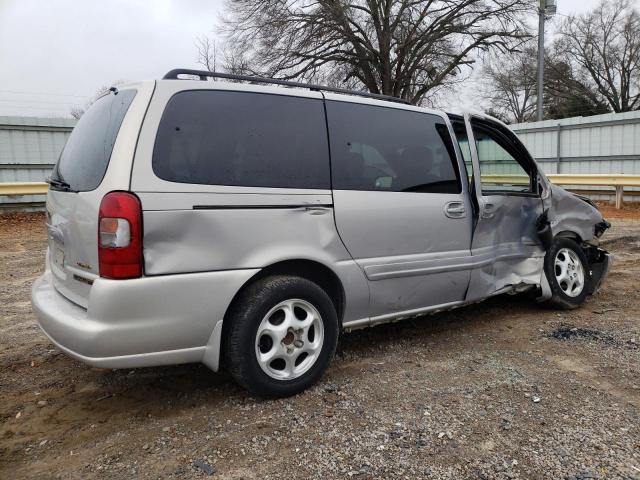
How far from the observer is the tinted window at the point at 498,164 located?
429 centimetres

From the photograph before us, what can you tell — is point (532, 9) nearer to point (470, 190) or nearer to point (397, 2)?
point (397, 2)

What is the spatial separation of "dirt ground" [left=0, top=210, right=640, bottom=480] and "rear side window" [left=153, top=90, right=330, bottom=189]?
1285 mm

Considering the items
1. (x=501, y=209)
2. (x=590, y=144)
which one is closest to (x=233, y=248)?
(x=501, y=209)

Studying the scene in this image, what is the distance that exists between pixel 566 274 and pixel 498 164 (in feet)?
3.90

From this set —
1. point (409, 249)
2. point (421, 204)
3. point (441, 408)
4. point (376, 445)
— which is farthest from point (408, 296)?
point (376, 445)

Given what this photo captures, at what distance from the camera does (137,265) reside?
→ 8.39 ft

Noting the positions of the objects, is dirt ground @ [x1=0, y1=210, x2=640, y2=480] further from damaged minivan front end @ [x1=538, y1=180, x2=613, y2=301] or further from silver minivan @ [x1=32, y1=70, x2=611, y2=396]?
damaged minivan front end @ [x1=538, y1=180, x2=613, y2=301]

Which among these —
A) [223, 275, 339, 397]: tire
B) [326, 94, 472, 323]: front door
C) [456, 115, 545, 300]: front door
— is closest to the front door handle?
[326, 94, 472, 323]: front door

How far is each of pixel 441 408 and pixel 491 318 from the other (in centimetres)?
196

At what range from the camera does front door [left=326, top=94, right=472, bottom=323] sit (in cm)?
334

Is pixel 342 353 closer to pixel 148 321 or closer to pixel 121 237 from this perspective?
pixel 148 321

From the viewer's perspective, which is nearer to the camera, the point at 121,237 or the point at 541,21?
the point at 121,237

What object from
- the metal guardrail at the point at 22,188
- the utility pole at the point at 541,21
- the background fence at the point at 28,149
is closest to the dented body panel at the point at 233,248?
the metal guardrail at the point at 22,188

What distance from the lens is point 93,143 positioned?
296 centimetres
